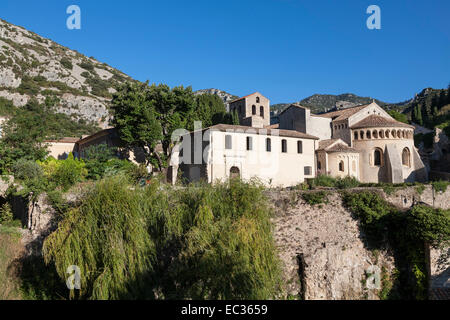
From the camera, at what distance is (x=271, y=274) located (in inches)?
482

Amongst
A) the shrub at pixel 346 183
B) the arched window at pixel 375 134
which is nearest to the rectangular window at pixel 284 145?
the shrub at pixel 346 183

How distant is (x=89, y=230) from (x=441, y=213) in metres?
15.4

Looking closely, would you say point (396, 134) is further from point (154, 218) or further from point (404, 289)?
point (154, 218)

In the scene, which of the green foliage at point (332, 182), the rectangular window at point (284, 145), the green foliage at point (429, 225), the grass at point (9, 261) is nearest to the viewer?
the grass at point (9, 261)

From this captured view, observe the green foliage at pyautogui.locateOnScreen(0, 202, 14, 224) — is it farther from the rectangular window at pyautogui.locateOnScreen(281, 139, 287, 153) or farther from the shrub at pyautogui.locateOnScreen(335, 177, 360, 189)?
the shrub at pyautogui.locateOnScreen(335, 177, 360, 189)

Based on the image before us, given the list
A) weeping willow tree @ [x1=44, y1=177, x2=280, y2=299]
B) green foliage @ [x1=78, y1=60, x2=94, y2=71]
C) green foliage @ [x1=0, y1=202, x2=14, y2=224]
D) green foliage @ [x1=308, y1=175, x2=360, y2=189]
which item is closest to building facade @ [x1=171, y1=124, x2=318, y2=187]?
green foliage @ [x1=308, y1=175, x2=360, y2=189]

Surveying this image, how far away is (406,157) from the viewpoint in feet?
115

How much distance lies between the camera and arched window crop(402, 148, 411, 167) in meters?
34.8

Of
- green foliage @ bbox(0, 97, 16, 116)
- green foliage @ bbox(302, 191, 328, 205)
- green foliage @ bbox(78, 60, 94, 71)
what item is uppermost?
green foliage @ bbox(78, 60, 94, 71)

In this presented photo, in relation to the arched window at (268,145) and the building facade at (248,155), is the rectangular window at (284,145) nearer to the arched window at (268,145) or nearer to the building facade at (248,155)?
the building facade at (248,155)

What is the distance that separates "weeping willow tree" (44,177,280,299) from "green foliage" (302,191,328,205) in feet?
13.0

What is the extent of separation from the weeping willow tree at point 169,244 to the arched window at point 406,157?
27.7m

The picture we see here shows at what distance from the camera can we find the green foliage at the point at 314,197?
16.6 meters
